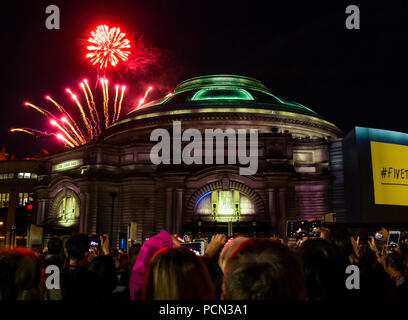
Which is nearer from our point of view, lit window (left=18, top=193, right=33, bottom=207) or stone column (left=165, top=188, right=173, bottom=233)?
stone column (left=165, top=188, right=173, bottom=233)

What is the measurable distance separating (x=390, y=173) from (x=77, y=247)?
1680 inches

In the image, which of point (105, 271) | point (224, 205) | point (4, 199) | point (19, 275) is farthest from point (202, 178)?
point (4, 199)

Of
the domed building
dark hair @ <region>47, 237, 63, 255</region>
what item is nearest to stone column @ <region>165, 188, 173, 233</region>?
the domed building

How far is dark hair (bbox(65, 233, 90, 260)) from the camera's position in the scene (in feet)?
26.6

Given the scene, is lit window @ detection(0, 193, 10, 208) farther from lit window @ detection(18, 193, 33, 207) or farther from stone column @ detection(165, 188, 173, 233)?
stone column @ detection(165, 188, 173, 233)

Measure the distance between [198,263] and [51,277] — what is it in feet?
15.4

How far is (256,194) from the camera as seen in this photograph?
52.2 m

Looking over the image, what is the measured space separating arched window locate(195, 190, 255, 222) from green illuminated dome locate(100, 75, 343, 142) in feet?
36.1

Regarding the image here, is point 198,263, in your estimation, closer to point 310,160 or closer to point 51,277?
point 51,277

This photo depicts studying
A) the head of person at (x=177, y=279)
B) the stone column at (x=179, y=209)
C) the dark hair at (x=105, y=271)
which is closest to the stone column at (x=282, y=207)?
the stone column at (x=179, y=209)

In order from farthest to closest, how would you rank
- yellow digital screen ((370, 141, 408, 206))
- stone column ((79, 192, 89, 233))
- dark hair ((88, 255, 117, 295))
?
stone column ((79, 192, 89, 233)) < yellow digital screen ((370, 141, 408, 206)) < dark hair ((88, 255, 117, 295))

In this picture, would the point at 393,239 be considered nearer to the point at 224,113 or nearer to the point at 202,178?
the point at 202,178

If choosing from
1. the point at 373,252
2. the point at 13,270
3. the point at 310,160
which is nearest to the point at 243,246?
the point at 13,270

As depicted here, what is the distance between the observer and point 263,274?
3666mm
